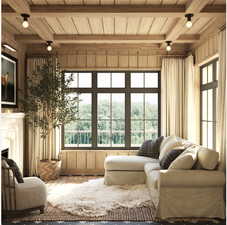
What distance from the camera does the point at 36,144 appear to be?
A: 20.7ft

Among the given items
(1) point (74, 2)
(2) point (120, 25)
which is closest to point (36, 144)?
(2) point (120, 25)

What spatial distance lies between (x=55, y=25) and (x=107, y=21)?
2.95ft

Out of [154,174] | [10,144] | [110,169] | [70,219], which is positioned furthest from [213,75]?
[10,144]

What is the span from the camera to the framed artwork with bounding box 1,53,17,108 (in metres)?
5.02

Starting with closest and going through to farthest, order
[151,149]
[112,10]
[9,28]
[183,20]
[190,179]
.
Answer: [190,179] → [112,10] → [183,20] → [9,28] → [151,149]

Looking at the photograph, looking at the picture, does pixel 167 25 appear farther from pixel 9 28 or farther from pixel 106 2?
pixel 9 28

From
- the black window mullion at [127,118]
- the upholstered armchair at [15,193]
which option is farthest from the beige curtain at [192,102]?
the upholstered armchair at [15,193]

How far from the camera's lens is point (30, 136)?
20.7 feet

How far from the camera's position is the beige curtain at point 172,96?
628 centimetres

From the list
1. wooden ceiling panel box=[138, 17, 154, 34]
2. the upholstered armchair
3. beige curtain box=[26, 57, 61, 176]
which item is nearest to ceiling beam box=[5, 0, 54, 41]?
beige curtain box=[26, 57, 61, 176]

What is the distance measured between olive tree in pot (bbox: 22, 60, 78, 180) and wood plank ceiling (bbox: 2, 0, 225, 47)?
2.47 feet

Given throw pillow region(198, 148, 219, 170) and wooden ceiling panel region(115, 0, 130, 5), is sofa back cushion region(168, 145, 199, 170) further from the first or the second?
wooden ceiling panel region(115, 0, 130, 5)

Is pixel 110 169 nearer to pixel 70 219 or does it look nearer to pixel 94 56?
pixel 70 219

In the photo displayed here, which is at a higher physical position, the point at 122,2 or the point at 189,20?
the point at 122,2
